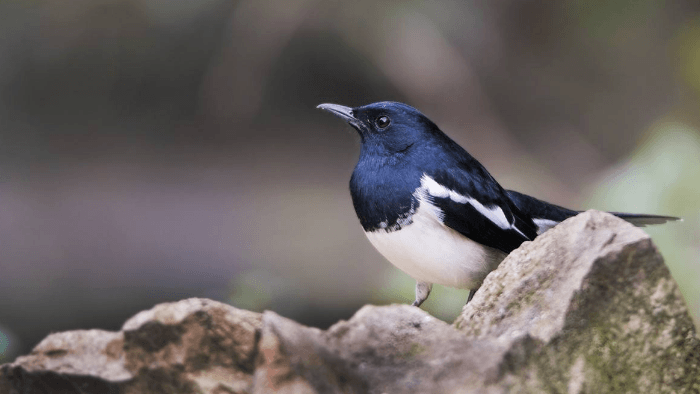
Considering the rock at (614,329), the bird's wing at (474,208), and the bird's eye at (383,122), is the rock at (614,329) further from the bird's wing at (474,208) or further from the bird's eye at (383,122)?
the bird's eye at (383,122)

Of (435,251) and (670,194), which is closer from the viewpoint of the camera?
(435,251)

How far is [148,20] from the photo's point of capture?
24.1 ft

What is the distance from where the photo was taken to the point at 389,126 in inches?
105

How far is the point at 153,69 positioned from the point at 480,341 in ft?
22.0

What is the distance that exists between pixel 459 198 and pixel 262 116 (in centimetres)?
552

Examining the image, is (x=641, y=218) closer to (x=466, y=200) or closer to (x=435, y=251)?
(x=466, y=200)

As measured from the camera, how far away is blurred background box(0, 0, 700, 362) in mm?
6520

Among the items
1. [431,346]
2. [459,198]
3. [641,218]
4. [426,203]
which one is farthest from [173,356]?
[641,218]

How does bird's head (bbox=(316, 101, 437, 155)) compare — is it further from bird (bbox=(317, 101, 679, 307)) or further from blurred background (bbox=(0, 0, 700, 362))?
blurred background (bbox=(0, 0, 700, 362))

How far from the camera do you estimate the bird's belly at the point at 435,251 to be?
8.18ft

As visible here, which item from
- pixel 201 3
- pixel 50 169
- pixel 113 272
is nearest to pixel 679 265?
pixel 113 272

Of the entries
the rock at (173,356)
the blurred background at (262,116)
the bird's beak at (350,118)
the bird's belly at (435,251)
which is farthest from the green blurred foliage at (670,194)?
the rock at (173,356)

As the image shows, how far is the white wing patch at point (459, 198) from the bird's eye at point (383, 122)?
25cm

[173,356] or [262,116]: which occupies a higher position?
[262,116]
